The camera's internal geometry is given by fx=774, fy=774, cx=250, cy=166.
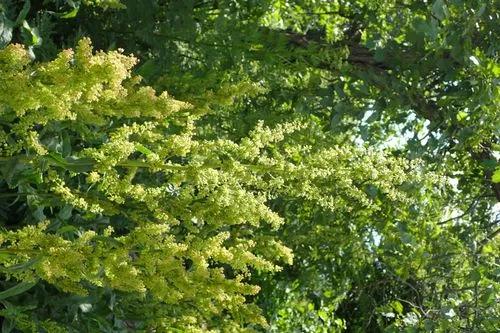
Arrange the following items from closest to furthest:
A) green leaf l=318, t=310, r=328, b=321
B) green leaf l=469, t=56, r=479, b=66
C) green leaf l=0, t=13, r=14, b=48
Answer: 1. green leaf l=0, t=13, r=14, b=48
2. green leaf l=469, t=56, r=479, b=66
3. green leaf l=318, t=310, r=328, b=321

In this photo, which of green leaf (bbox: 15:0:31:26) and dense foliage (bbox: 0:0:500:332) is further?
green leaf (bbox: 15:0:31:26)

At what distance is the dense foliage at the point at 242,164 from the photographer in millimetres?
2215

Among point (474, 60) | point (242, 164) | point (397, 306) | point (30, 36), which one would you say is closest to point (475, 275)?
point (397, 306)

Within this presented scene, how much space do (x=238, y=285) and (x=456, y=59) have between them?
1.77 metres

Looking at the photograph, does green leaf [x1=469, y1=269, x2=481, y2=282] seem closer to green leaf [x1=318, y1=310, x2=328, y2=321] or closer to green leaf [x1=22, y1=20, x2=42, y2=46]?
green leaf [x1=318, y1=310, x2=328, y2=321]

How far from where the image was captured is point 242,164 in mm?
2287

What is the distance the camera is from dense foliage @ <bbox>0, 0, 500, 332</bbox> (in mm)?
2215

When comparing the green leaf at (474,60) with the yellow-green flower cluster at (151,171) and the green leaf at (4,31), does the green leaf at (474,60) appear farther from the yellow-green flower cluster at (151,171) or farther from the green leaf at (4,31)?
the green leaf at (4,31)

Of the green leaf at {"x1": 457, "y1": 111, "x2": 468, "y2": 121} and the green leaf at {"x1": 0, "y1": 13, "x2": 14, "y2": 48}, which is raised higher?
the green leaf at {"x1": 0, "y1": 13, "x2": 14, "y2": 48}

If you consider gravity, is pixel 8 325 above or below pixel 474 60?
below

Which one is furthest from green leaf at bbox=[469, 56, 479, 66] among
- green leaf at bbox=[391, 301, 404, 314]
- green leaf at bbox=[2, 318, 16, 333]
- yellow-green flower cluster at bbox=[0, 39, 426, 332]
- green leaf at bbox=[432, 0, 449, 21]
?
green leaf at bbox=[2, 318, 16, 333]

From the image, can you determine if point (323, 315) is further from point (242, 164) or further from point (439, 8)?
point (242, 164)

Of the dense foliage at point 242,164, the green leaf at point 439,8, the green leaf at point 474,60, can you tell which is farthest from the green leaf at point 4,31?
the green leaf at point 474,60

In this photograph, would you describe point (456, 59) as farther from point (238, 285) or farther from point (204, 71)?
point (238, 285)
